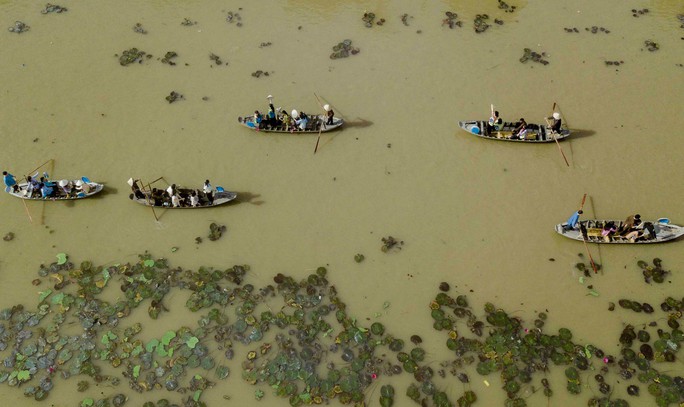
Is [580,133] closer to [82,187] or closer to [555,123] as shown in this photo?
[555,123]

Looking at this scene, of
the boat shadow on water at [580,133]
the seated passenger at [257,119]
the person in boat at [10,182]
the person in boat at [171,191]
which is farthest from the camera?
the boat shadow on water at [580,133]

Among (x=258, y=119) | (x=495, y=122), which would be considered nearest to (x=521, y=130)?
(x=495, y=122)

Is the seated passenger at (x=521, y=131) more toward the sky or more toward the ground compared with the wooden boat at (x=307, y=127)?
more toward the sky

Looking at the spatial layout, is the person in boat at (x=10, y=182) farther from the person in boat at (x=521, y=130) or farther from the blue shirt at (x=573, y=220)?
A: the blue shirt at (x=573, y=220)

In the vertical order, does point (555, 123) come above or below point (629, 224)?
above

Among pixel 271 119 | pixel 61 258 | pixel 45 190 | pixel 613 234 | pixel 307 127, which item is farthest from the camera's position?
pixel 307 127

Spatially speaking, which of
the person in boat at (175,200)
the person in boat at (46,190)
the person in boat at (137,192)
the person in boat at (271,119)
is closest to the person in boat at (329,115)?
the person in boat at (271,119)

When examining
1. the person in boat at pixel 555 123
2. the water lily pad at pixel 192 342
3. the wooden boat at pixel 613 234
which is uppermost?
the person in boat at pixel 555 123

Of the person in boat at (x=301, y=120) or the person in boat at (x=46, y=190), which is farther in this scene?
the person in boat at (x=301, y=120)
